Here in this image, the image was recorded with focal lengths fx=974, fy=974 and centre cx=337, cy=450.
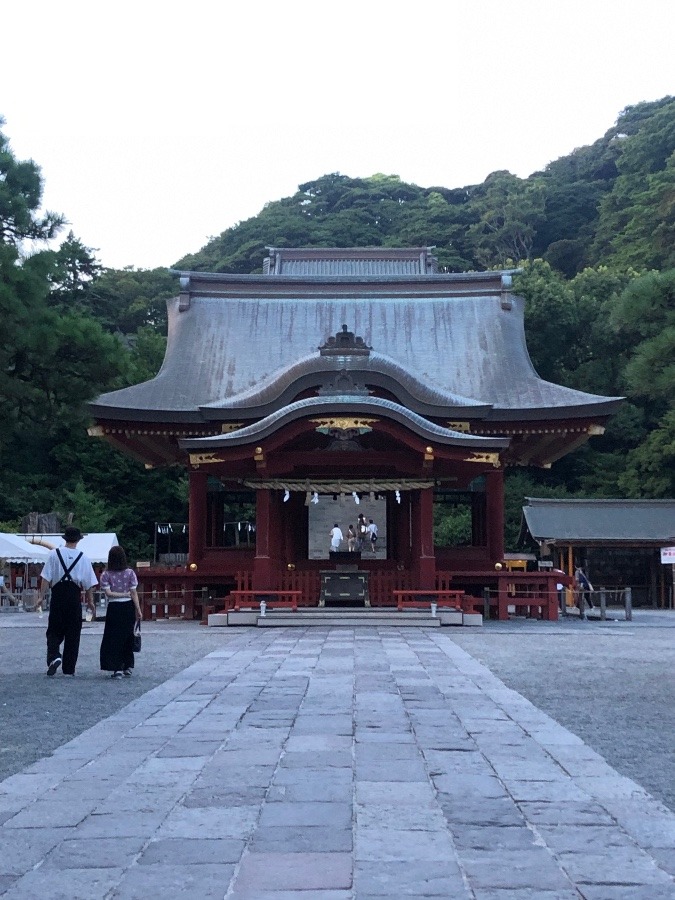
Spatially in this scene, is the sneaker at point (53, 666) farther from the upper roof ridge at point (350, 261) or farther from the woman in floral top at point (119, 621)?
the upper roof ridge at point (350, 261)

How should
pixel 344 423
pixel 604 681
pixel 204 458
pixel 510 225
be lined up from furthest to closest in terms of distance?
pixel 510 225
pixel 204 458
pixel 344 423
pixel 604 681

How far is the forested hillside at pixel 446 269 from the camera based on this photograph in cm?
1064

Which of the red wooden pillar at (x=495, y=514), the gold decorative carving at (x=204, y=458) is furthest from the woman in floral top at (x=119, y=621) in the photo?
the red wooden pillar at (x=495, y=514)

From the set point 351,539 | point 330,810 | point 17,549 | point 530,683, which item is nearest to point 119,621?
point 530,683

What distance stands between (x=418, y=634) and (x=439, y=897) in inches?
453

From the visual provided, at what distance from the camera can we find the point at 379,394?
19.6 metres

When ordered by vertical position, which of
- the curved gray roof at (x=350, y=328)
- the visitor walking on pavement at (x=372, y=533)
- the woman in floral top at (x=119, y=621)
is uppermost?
the curved gray roof at (x=350, y=328)

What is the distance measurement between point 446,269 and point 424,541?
38.1 m

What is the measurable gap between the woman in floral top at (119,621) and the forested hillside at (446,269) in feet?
7.67

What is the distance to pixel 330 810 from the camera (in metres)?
4.12

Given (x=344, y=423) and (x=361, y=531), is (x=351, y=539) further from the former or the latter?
(x=344, y=423)

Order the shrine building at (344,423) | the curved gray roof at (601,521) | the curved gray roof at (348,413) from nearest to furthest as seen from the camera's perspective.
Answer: the curved gray roof at (348,413)
the shrine building at (344,423)
the curved gray roof at (601,521)

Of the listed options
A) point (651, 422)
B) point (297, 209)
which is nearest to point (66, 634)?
point (651, 422)

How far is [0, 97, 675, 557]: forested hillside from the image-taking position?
10641 mm
